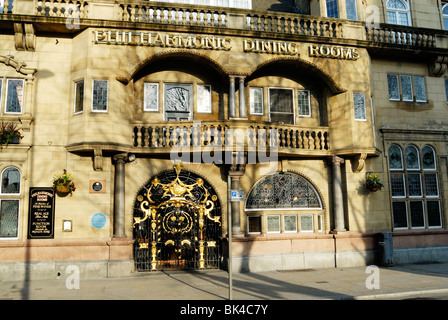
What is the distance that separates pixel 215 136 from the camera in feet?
48.0

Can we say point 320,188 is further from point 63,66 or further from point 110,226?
point 63,66

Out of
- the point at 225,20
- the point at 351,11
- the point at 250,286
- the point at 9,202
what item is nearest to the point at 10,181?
the point at 9,202

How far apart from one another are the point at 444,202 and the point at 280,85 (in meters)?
9.23

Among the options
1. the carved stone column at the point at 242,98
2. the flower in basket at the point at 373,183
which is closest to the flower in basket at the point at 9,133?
the carved stone column at the point at 242,98

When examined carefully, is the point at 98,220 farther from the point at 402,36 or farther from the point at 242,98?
the point at 402,36

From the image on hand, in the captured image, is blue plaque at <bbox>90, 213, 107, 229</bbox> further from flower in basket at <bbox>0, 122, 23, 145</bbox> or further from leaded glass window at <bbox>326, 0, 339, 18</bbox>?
leaded glass window at <bbox>326, 0, 339, 18</bbox>

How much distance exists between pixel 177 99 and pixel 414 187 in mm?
11402

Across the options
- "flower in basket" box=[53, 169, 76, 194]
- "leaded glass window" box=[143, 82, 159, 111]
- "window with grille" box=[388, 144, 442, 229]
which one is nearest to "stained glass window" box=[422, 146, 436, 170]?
"window with grille" box=[388, 144, 442, 229]

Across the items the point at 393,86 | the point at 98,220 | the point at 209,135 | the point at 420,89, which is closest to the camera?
the point at 98,220

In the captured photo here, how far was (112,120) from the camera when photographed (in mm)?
14289

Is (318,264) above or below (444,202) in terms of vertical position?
below
